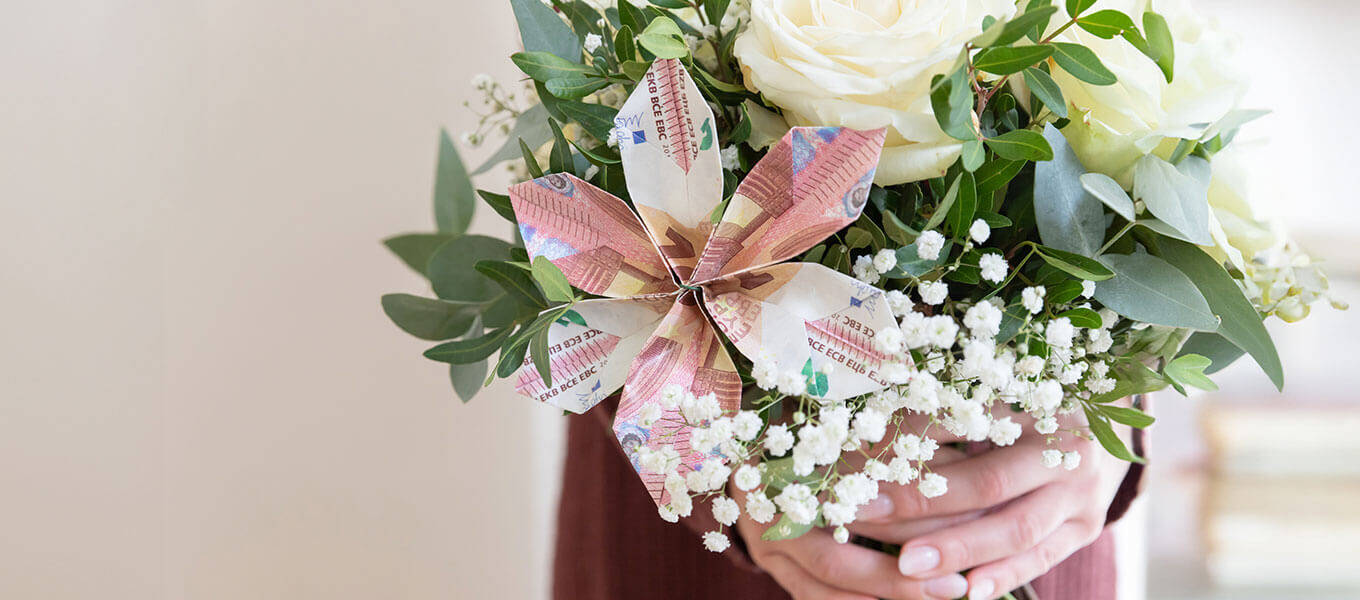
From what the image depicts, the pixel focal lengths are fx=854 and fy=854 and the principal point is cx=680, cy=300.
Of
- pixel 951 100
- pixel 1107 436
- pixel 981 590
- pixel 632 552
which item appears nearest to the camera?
pixel 951 100

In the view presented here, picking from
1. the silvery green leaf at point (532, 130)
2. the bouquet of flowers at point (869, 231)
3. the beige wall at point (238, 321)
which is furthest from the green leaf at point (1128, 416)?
the beige wall at point (238, 321)

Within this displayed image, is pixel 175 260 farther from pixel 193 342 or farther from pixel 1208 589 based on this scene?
pixel 1208 589

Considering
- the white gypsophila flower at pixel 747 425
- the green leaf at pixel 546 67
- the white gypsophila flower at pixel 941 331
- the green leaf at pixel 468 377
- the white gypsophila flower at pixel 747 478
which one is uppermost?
the green leaf at pixel 546 67

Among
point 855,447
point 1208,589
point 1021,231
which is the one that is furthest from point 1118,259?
point 1208,589

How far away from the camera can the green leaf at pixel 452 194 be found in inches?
18.7

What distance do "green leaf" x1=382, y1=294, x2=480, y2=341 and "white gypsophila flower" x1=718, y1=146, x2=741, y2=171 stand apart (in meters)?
0.18

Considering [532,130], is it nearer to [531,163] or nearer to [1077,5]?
[531,163]

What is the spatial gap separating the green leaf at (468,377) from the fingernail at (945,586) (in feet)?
0.99

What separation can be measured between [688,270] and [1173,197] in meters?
0.22

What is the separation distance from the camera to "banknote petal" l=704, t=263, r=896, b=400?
0.37 metres

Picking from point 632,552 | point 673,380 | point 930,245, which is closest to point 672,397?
point 673,380

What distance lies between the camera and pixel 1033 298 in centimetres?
37

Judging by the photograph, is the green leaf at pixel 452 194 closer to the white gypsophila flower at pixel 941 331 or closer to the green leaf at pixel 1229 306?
the white gypsophila flower at pixel 941 331

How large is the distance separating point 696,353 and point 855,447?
9cm
